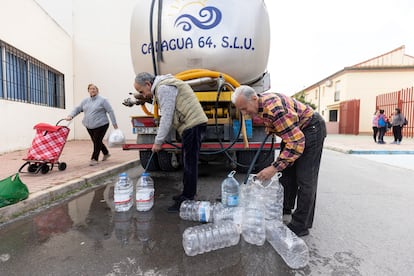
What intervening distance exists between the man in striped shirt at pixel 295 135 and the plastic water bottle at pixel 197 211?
0.79 metres

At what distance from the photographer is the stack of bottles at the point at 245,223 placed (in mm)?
2225

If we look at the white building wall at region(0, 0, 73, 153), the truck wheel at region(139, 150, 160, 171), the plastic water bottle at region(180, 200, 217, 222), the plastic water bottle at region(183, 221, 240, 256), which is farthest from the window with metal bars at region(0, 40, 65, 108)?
the plastic water bottle at region(183, 221, 240, 256)

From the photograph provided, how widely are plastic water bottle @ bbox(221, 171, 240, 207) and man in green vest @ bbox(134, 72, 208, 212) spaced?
0.40 metres

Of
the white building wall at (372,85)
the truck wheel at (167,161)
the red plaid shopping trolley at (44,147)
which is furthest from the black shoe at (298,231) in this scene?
the white building wall at (372,85)

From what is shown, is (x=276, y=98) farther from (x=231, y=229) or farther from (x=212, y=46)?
(x=212, y=46)

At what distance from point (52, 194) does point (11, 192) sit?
61 cm

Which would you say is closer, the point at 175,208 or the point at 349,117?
the point at 175,208

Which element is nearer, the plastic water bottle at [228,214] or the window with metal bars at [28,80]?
the plastic water bottle at [228,214]

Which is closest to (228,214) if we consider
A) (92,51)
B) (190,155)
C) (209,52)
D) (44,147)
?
(190,155)

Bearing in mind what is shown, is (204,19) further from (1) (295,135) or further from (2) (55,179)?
(2) (55,179)

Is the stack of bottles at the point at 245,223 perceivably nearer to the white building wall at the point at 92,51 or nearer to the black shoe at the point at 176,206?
the black shoe at the point at 176,206

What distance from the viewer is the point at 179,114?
10.3 ft

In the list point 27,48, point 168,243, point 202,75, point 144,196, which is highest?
point 27,48

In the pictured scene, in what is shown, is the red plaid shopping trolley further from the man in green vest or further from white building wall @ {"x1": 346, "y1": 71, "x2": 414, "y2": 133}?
white building wall @ {"x1": 346, "y1": 71, "x2": 414, "y2": 133}
